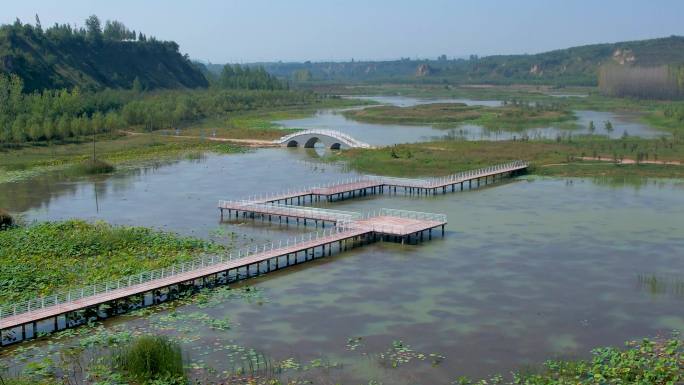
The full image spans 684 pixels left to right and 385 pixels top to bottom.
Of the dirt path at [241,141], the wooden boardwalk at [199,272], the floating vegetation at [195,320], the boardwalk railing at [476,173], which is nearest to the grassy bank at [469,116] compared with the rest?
the dirt path at [241,141]

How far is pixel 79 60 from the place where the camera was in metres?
161

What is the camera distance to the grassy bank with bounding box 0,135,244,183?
76.8m

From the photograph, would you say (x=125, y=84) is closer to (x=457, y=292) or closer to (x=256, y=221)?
(x=256, y=221)

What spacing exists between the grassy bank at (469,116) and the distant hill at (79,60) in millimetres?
51334

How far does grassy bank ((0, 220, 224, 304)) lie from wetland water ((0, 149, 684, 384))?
13.1ft

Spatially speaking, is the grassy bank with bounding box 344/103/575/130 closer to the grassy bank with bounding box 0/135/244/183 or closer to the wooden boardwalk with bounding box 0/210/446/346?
the grassy bank with bounding box 0/135/244/183

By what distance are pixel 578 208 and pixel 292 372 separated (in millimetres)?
33826

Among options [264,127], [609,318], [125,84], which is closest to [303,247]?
[609,318]

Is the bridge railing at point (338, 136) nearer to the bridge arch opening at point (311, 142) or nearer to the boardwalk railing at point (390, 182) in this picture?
the bridge arch opening at point (311, 142)

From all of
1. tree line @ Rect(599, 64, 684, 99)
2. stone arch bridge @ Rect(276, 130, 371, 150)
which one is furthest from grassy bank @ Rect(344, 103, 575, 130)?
stone arch bridge @ Rect(276, 130, 371, 150)

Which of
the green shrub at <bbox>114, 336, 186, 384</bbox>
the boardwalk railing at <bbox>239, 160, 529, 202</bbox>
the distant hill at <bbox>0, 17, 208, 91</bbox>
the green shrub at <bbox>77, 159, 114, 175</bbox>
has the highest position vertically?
the distant hill at <bbox>0, 17, 208, 91</bbox>

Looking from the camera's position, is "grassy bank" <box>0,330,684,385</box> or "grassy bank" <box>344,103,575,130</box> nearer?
"grassy bank" <box>0,330,684,385</box>

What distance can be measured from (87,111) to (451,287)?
88.7 m

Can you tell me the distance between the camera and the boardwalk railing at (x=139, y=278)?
32062 millimetres
